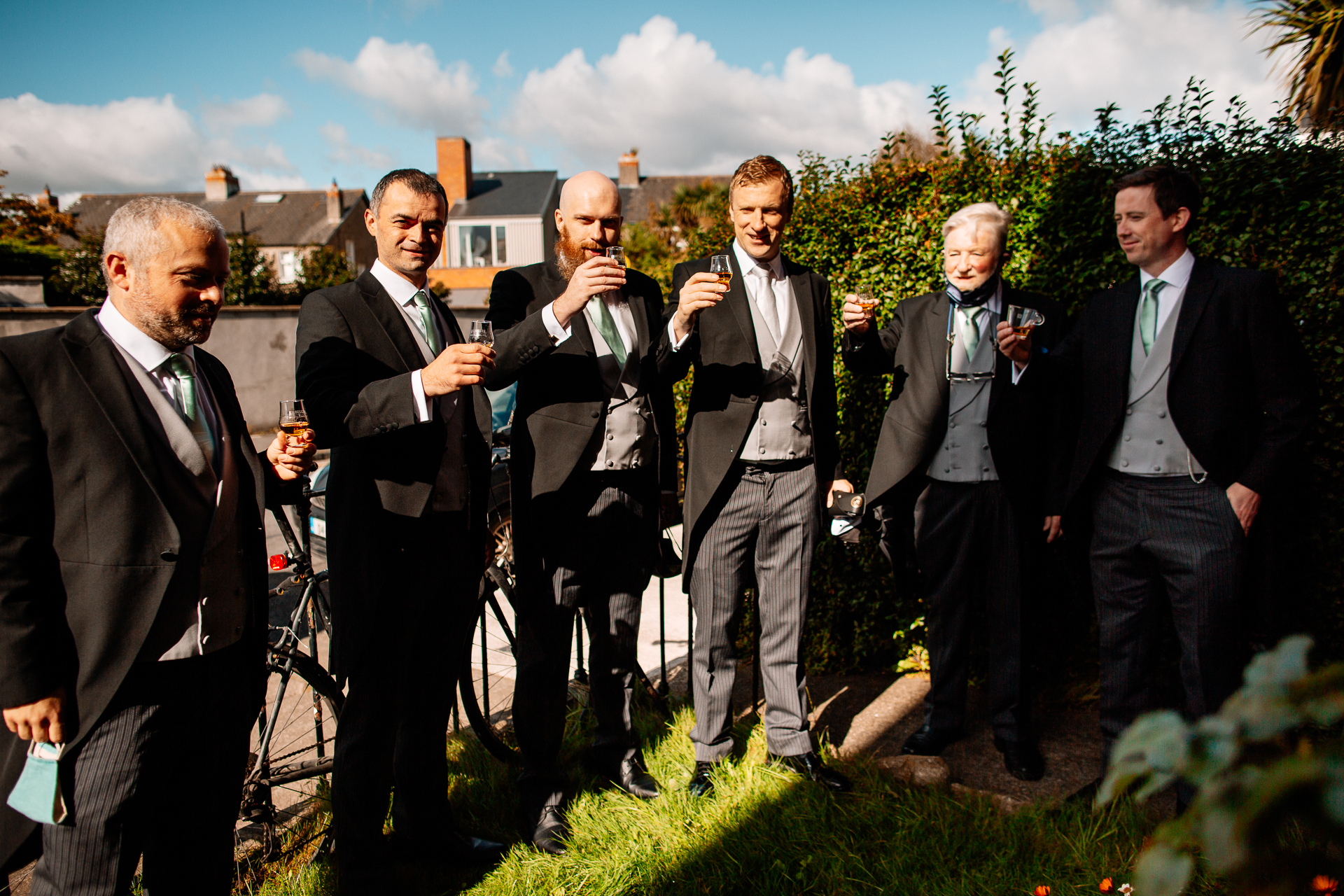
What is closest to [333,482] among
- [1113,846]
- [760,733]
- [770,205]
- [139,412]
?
[139,412]

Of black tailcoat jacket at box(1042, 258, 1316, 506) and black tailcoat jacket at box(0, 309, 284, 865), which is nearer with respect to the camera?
black tailcoat jacket at box(0, 309, 284, 865)

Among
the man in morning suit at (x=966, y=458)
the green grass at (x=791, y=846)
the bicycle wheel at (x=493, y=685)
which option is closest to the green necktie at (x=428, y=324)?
the bicycle wheel at (x=493, y=685)

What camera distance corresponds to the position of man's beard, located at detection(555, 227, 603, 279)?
9.71 ft

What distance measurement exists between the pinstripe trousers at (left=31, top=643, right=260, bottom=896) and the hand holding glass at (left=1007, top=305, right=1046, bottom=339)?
274 cm

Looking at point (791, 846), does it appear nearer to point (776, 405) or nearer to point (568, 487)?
point (568, 487)

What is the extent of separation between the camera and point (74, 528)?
184 cm

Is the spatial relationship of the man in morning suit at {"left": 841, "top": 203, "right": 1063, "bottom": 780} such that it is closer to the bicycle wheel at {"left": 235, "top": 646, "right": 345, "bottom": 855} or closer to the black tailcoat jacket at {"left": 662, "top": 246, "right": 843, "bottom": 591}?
the black tailcoat jacket at {"left": 662, "top": 246, "right": 843, "bottom": 591}

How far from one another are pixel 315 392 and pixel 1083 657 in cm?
376

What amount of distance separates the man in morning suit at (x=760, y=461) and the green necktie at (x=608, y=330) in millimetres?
183

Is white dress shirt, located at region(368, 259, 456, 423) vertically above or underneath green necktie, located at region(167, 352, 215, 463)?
above

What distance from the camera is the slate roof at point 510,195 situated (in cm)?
3888

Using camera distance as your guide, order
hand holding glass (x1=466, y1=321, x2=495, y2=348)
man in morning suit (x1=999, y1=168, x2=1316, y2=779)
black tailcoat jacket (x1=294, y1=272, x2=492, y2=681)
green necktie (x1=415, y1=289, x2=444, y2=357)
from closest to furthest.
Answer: hand holding glass (x1=466, y1=321, x2=495, y2=348) → black tailcoat jacket (x1=294, y1=272, x2=492, y2=681) → green necktie (x1=415, y1=289, x2=444, y2=357) → man in morning suit (x1=999, y1=168, x2=1316, y2=779)

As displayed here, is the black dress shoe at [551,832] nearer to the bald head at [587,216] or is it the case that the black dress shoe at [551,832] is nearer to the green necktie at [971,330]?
the bald head at [587,216]

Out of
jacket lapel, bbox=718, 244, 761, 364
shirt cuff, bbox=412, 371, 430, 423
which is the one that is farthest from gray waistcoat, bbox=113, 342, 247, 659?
jacket lapel, bbox=718, 244, 761, 364
